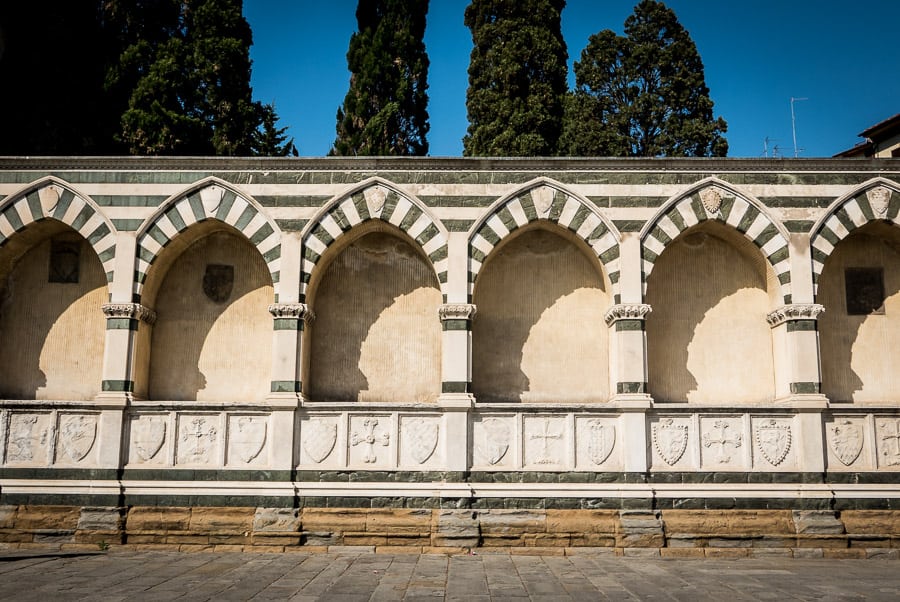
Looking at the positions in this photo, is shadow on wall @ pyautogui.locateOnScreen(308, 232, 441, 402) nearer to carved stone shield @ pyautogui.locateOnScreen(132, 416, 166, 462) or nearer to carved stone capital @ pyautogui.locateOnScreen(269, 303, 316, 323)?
carved stone capital @ pyautogui.locateOnScreen(269, 303, 316, 323)

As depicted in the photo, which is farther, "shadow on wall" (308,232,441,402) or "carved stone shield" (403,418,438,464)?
"shadow on wall" (308,232,441,402)

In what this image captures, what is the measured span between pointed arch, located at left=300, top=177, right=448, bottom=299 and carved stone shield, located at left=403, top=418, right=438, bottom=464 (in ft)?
6.73

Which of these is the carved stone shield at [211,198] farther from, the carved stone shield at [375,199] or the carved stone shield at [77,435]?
the carved stone shield at [77,435]

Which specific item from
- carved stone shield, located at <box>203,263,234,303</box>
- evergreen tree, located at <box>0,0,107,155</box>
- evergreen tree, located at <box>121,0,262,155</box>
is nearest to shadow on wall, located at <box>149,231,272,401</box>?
carved stone shield, located at <box>203,263,234,303</box>

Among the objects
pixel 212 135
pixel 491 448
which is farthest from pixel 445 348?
pixel 212 135

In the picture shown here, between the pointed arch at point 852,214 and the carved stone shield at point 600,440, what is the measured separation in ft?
11.3

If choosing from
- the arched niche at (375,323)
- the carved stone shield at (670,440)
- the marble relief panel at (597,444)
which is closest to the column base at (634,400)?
the marble relief panel at (597,444)

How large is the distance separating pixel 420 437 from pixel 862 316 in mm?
6564

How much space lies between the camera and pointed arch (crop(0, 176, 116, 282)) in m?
11.6

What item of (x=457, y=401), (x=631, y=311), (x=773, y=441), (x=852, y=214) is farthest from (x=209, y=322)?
(x=852, y=214)

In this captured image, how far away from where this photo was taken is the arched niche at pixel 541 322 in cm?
1191

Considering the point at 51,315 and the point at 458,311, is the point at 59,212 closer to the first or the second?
the point at 51,315

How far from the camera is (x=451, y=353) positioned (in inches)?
440

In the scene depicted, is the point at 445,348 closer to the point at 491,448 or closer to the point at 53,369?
the point at 491,448
